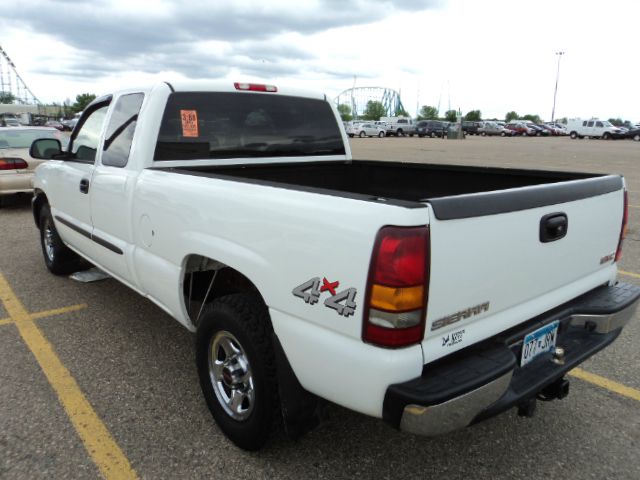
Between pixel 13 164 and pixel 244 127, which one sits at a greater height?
pixel 244 127

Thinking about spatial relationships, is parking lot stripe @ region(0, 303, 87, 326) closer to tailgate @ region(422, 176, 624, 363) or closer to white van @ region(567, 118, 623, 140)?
tailgate @ region(422, 176, 624, 363)

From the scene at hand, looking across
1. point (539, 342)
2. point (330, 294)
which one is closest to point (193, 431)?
point (330, 294)

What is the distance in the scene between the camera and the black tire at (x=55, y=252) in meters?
5.17

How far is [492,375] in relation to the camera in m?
1.95

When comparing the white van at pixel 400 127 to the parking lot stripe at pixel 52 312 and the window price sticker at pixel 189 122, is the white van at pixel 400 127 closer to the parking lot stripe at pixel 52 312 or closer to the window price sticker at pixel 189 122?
the parking lot stripe at pixel 52 312

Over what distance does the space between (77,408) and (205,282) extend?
3.37 ft

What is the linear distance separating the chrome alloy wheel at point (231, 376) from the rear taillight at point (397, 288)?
88cm

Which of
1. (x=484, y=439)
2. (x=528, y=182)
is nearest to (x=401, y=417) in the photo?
(x=484, y=439)

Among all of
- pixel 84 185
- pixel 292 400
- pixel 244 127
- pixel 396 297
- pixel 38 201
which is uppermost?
pixel 244 127

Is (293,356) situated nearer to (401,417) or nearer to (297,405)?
(297,405)

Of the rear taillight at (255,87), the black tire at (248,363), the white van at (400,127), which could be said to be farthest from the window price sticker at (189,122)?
the white van at (400,127)

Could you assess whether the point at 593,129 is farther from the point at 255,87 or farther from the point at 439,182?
the point at 255,87

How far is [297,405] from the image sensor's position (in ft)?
7.33

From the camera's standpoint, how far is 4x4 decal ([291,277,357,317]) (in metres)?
1.88
